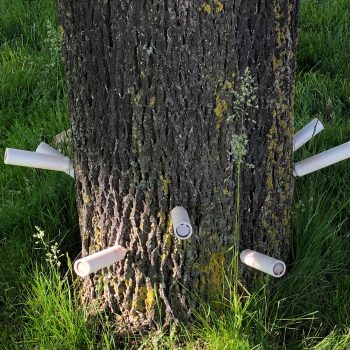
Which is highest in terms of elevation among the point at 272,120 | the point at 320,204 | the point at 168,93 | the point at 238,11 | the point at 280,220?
the point at 238,11

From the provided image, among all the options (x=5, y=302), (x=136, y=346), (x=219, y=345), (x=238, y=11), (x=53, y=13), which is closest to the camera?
(x=238, y=11)

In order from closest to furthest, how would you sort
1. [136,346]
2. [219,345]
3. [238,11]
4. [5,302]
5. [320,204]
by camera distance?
[238,11] → [219,345] → [136,346] → [5,302] → [320,204]

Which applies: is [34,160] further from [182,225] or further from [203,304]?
[203,304]

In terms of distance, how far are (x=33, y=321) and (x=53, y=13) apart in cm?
226

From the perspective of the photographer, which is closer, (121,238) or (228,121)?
(228,121)

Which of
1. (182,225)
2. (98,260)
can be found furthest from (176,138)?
(98,260)

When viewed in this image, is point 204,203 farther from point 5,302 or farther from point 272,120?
point 5,302

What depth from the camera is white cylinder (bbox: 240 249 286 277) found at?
1.79 metres

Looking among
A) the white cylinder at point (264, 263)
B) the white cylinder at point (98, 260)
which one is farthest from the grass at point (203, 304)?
the white cylinder at point (98, 260)

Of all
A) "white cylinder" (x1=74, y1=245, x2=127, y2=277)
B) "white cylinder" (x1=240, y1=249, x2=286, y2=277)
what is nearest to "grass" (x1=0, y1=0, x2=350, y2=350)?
"white cylinder" (x1=240, y1=249, x2=286, y2=277)

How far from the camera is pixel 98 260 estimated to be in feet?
5.87

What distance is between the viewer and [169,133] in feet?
5.83

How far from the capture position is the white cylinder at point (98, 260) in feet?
5.76

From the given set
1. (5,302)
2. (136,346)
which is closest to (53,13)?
(5,302)
